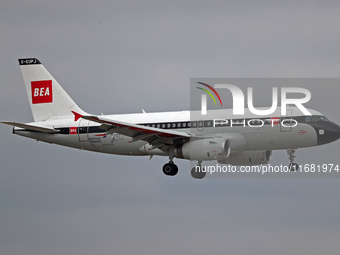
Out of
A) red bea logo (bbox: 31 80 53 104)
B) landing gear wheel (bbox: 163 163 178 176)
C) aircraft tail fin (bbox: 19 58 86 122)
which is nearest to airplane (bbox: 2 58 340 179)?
landing gear wheel (bbox: 163 163 178 176)

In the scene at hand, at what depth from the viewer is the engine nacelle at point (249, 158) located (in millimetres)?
65000

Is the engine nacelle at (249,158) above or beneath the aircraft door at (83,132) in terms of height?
beneath

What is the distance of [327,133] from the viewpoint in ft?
194

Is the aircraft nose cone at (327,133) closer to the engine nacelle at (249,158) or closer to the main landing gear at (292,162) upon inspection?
the main landing gear at (292,162)

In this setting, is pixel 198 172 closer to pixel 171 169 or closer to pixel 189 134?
pixel 171 169

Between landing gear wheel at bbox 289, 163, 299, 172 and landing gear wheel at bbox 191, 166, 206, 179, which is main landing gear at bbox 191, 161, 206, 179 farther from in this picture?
landing gear wheel at bbox 289, 163, 299, 172

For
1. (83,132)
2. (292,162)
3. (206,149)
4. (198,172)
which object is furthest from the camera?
(198,172)

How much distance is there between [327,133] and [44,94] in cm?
2397

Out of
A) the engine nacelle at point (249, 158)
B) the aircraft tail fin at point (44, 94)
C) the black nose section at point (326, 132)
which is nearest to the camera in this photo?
the black nose section at point (326, 132)

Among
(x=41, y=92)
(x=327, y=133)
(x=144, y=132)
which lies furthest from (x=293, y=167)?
(x=41, y=92)

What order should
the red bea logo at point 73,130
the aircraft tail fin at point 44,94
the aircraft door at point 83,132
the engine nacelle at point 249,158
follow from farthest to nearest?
the aircraft tail fin at point 44,94
the engine nacelle at point 249,158
the red bea logo at point 73,130
the aircraft door at point 83,132

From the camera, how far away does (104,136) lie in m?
62.9

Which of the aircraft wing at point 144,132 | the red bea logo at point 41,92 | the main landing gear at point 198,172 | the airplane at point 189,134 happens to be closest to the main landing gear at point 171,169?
the airplane at point 189,134

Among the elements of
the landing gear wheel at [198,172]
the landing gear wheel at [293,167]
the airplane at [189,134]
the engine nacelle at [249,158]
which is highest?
the airplane at [189,134]
